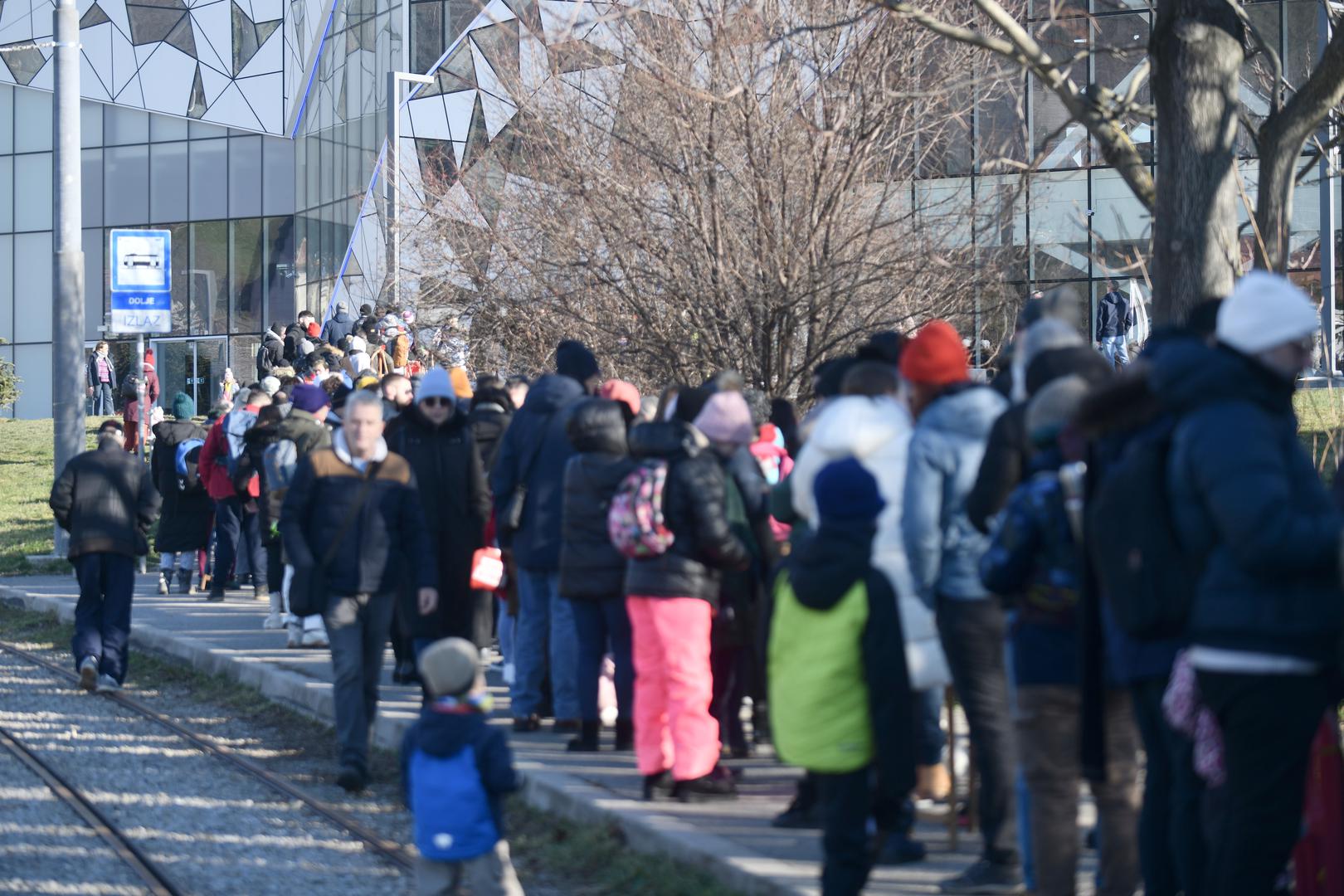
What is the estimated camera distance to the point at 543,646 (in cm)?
955

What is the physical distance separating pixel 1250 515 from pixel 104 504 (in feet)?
29.6

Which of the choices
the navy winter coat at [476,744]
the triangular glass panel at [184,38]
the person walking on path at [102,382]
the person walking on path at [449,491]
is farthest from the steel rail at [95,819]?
the triangular glass panel at [184,38]

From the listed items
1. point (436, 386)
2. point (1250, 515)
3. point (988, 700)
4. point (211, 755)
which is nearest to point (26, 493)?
point (211, 755)

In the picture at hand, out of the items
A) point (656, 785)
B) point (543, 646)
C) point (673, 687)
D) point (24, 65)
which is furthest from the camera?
point (24, 65)

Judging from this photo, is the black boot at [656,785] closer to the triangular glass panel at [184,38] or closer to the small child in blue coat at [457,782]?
the small child in blue coat at [457,782]

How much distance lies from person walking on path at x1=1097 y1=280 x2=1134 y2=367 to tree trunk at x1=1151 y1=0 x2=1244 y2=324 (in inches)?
529

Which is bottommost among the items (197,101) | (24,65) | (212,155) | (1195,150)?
(1195,150)

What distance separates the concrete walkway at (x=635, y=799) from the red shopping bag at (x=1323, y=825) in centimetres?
155

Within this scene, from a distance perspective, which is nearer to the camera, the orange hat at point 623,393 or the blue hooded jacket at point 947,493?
the blue hooded jacket at point 947,493

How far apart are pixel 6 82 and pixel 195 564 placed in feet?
123

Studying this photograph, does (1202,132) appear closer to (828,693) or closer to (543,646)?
(543,646)

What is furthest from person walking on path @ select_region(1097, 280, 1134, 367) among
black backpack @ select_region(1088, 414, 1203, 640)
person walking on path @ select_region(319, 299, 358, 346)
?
black backpack @ select_region(1088, 414, 1203, 640)

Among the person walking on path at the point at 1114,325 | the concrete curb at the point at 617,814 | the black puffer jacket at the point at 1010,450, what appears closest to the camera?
the black puffer jacket at the point at 1010,450

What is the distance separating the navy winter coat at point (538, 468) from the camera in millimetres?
9352
